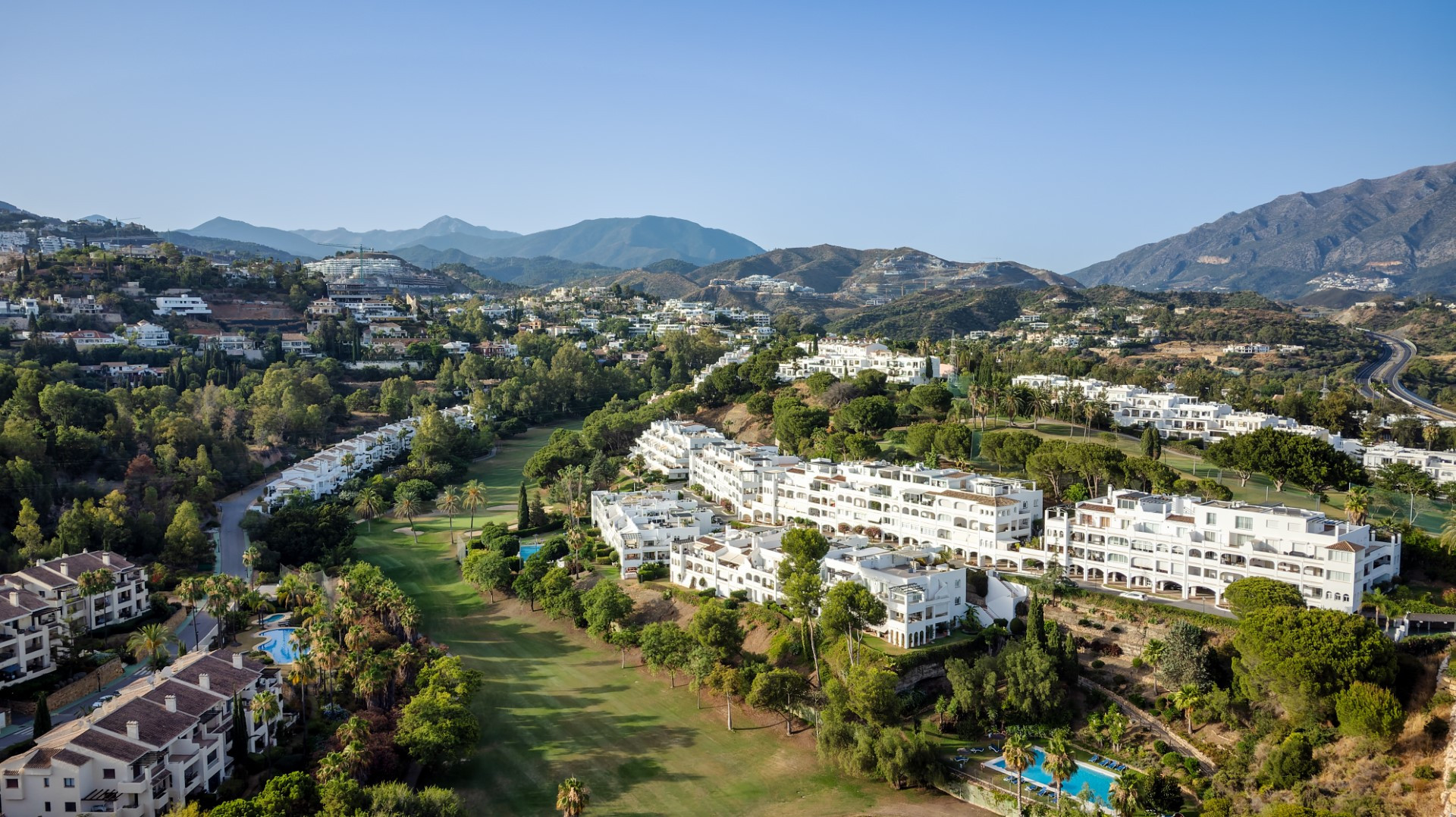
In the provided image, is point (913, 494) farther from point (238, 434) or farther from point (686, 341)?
point (686, 341)

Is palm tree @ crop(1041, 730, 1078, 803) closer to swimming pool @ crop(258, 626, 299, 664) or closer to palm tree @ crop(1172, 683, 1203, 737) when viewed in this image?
palm tree @ crop(1172, 683, 1203, 737)

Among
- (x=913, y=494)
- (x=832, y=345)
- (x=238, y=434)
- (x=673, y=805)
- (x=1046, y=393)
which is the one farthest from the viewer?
(x=832, y=345)

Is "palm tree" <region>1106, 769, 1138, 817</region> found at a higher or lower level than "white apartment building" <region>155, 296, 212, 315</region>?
lower

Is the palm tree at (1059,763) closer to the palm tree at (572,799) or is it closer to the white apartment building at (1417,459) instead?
the palm tree at (572,799)

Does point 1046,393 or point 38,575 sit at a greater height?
point 1046,393

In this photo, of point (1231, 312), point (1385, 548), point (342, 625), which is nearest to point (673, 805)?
point (342, 625)

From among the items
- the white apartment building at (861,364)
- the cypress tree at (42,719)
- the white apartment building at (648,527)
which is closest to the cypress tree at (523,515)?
the white apartment building at (648,527)

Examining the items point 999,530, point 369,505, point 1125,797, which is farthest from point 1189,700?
point 369,505

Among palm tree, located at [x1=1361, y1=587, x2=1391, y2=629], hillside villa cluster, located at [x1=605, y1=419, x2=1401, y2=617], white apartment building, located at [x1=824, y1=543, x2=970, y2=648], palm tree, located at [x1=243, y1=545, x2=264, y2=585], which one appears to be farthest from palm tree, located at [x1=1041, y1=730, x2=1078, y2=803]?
palm tree, located at [x1=243, y1=545, x2=264, y2=585]
